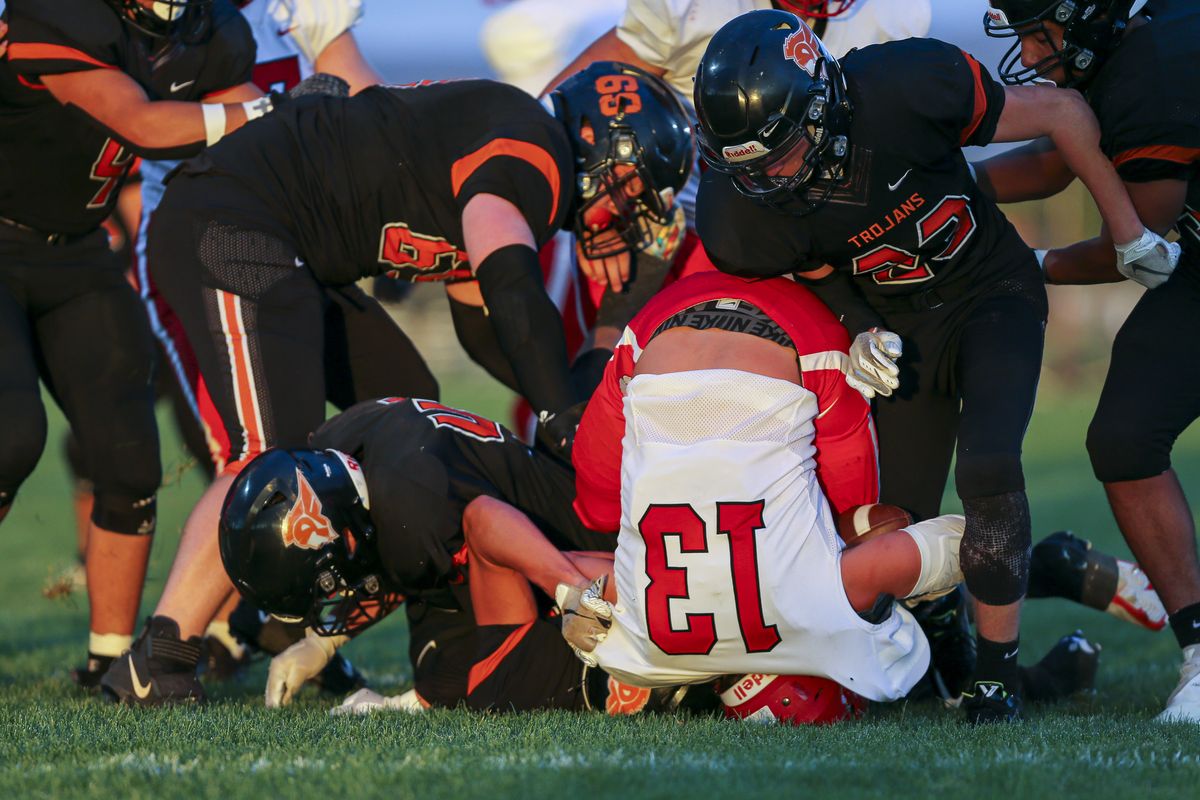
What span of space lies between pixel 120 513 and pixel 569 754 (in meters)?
2.31

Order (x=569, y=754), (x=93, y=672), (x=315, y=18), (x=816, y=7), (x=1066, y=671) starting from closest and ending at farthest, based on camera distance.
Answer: (x=569, y=754) < (x=1066, y=671) < (x=93, y=672) < (x=816, y=7) < (x=315, y=18)

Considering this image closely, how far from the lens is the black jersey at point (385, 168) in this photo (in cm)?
438

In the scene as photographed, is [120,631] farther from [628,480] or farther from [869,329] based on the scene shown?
[869,329]

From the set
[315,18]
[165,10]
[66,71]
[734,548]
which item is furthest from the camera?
[315,18]

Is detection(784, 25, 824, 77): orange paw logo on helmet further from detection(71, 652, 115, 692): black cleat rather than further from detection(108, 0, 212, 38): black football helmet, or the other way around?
detection(71, 652, 115, 692): black cleat

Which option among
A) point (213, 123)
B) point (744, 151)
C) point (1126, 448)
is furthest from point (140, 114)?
point (1126, 448)

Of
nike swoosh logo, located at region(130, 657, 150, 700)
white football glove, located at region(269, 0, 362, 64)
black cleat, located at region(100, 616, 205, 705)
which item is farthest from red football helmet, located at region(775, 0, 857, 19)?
nike swoosh logo, located at region(130, 657, 150, 700)

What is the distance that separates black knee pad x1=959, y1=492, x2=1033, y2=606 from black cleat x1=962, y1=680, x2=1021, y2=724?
226 millimetres

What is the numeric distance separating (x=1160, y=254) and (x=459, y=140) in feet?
7.00

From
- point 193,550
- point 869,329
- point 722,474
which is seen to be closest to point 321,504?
point 193,550

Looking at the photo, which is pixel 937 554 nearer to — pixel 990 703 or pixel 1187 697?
pixel 990 703

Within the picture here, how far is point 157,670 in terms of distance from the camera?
13.0 feet

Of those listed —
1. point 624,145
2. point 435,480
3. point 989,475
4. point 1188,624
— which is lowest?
point 1188,624

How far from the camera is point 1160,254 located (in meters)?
Answer: 3.79
